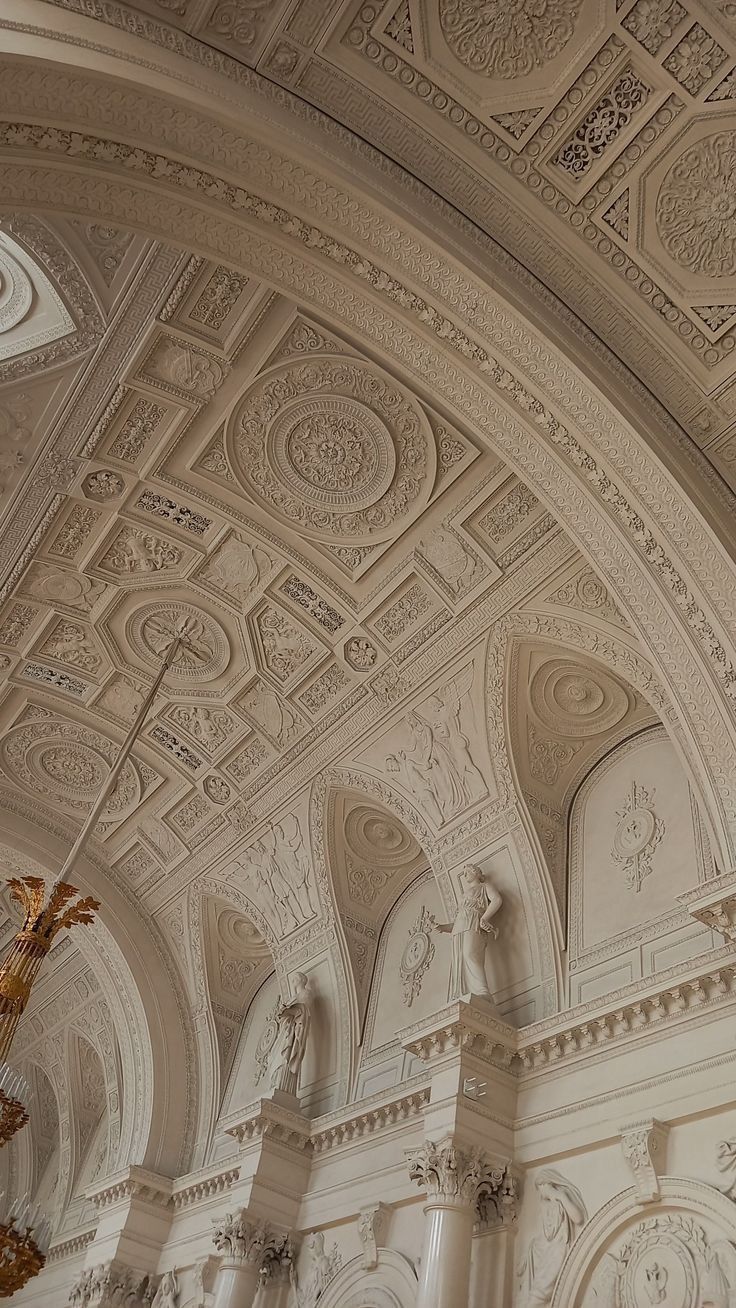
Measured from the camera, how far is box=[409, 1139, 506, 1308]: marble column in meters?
7.77

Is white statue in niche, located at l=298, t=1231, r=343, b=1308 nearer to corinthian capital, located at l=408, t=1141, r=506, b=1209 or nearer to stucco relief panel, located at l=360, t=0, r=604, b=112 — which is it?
corinthian capital, located at l=408, t=1141, r=506, b=1209

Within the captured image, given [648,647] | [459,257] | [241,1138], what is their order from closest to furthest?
1. [459,257]
2. [648,647]
3. [241,1138]

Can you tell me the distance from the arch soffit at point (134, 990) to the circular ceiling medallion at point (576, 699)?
7.55 m

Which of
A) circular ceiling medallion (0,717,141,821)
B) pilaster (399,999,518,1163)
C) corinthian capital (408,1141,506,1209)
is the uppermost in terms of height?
circular ceiling medallion (0,717,141,821)

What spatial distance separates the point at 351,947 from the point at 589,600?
564 cm

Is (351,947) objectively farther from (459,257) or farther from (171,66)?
(171,66)

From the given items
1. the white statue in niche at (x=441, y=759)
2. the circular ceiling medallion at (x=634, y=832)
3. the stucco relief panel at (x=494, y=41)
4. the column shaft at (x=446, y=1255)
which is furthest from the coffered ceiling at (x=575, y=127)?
the column shaft at (x=446, y=1255)

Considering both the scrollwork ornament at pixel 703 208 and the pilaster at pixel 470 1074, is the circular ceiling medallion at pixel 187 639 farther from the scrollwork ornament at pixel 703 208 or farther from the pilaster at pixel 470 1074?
the scrollwork ornament at pixel 703 208

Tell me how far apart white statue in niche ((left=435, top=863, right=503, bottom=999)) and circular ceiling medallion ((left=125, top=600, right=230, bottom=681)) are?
3643 millimetres

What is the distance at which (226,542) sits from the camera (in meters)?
10.3

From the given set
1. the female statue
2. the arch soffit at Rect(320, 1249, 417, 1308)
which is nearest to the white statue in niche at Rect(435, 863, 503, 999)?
the arch soffit at Rect(320, 1249, 417, 1308)

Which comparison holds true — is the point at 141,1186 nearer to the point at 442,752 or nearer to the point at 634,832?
the point at 442,752

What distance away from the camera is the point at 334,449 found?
30.6 ft

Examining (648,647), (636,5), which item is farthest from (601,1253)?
(636,5)
